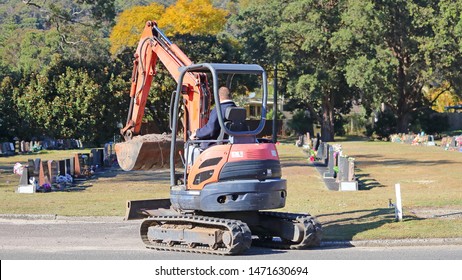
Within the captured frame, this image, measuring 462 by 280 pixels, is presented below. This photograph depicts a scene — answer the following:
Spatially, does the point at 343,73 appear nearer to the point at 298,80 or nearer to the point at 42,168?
the point at 298,80

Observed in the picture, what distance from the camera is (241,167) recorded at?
1498cm

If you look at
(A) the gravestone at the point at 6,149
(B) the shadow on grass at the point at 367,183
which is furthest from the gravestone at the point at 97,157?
(A) the gravestone at the point at 6,149

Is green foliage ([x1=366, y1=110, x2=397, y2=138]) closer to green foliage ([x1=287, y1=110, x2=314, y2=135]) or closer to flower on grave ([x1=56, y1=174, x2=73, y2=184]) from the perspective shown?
green foliage ([x1=287, y1=110, x2=314, y2=135])

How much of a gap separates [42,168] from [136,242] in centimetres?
1341

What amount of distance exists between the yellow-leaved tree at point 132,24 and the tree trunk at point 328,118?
131 feet

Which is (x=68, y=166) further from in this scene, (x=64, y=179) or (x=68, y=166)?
(x=64, y=179)

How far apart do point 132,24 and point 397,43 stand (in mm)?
52458

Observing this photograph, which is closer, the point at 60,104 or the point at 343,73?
the point at 60,104

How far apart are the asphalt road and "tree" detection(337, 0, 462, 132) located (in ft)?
196

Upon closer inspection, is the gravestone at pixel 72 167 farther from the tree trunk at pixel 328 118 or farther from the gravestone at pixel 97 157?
the tree trunk at pixel 328 118

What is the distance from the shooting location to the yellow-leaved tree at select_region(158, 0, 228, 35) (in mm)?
110625

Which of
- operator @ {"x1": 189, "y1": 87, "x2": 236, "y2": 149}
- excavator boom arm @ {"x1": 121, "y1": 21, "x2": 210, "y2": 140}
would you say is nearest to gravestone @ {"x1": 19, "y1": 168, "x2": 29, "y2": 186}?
excavator boom arm @ {"x1": 121, "y1": 21, "x2": 210, "y2": 140}

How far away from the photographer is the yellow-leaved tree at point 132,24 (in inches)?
4764

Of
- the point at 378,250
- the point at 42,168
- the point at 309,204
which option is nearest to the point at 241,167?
the point at 378,250
